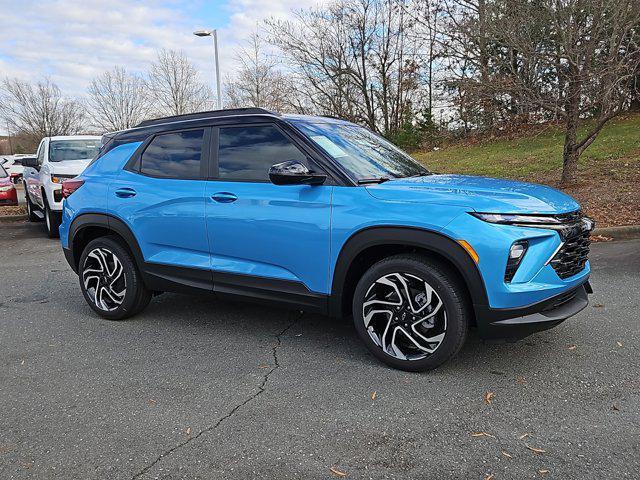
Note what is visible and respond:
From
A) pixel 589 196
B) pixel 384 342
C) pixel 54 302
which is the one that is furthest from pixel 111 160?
pixel 589 196

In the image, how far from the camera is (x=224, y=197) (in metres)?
3.98

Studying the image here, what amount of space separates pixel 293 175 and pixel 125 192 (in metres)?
1.79

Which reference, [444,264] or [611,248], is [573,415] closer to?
[444,264]

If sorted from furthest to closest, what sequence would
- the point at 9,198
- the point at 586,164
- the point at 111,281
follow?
the point at 586,164 < the point at 9,198 < the point at 111,281

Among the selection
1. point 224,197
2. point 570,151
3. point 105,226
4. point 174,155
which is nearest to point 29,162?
point 105,226

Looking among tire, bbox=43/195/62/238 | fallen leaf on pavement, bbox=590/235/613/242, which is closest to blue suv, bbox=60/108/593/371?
fallen leaf on pavement, bbox=590/235/613/242

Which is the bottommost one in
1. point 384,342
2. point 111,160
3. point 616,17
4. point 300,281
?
point 384,342

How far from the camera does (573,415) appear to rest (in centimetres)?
292

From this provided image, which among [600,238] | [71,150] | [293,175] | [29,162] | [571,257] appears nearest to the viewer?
[571,257]

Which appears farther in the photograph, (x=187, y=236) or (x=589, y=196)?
(x=589, y=196)

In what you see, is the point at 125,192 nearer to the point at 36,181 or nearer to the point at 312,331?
the point at 312,331

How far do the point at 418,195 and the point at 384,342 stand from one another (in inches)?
39.3

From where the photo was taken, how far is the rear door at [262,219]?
3635 millimetres

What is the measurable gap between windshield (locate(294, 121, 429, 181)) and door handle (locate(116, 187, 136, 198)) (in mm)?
1569
